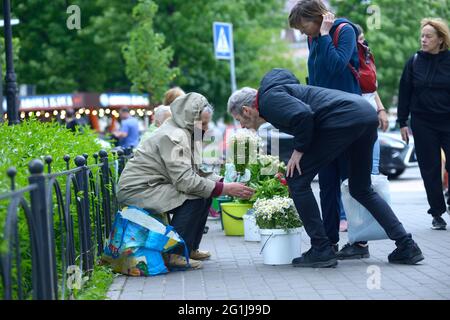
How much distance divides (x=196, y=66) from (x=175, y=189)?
28970 mm

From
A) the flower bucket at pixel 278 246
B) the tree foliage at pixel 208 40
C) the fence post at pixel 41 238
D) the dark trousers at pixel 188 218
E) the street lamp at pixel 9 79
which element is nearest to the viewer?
the fence post at pixel 41 238

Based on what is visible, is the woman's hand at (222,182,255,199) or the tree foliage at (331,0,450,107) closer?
the woman's hand at (222,182,255,199)

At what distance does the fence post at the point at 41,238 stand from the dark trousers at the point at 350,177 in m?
2.36

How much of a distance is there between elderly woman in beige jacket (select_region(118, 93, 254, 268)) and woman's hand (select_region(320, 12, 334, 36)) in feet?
3.60

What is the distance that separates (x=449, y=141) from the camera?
8961 millimetres

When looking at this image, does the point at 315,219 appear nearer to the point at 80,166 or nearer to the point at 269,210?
the point at 269,210

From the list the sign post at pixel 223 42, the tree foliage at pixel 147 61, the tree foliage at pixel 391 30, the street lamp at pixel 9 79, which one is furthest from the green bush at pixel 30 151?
the tree foliage at pixel 391 30

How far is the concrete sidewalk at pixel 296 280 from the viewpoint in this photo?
5555 millimetres

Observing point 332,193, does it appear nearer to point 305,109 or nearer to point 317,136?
point 317,136

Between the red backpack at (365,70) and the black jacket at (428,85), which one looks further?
the black jacket at (428,85)

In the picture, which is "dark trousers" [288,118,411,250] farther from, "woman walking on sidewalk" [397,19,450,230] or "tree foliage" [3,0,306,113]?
"tree foliage" [3,0,306,113]

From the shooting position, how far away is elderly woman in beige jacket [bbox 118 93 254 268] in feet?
22.2

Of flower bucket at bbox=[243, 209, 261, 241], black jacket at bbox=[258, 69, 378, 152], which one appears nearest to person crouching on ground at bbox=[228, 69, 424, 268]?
black jacket at bbox=[258, 69, 378, 152]
